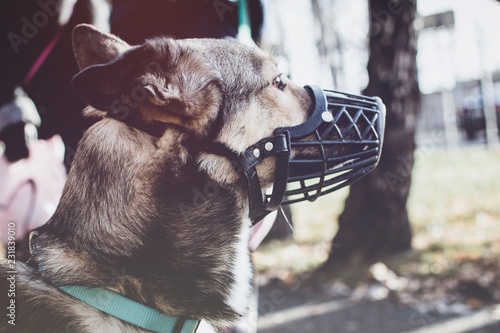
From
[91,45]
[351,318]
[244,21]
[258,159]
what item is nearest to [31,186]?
[91,45]

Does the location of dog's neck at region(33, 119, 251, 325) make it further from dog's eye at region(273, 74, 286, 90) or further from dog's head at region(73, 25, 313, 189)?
dog's eye at region(273, 74, 286, 90)

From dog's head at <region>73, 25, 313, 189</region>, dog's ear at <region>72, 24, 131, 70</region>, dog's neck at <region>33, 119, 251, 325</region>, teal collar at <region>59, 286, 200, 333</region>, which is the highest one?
dog's ear at <region>72, 24, 131, 70</region>

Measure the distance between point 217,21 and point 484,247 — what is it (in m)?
3.57

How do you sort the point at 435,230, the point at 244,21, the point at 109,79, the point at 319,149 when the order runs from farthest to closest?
the point at 435,230 → the point at 244,21 → the point at 319,149 → the point at 109,79

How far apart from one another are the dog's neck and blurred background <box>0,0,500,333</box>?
0.31m

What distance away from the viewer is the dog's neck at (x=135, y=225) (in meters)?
1.58

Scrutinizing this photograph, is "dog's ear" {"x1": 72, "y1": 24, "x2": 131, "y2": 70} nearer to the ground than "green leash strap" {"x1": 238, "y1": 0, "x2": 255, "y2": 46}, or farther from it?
nearer to the ground

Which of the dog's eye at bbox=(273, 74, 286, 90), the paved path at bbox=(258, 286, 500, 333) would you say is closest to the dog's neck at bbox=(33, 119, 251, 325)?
the dog's eye at bbox=(273, 74, 286, 90)

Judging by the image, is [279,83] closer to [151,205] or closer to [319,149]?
[319,149]

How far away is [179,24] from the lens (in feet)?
7.35

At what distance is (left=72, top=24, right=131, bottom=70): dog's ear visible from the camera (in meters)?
1.82

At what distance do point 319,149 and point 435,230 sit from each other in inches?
153

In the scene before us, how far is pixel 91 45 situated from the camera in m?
1.84

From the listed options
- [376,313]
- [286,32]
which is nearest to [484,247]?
[376,313]
